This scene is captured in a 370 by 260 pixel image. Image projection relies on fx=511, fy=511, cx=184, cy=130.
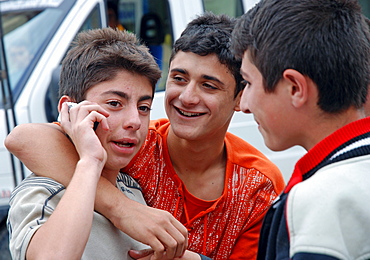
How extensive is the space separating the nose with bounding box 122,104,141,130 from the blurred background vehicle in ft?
6.37

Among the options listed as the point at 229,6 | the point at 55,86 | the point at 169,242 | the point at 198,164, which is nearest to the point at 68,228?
the point at 169,242

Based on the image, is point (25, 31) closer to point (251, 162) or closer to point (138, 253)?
point (251, 162)

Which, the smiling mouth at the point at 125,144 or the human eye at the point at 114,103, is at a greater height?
the human eye at the point at 114,103

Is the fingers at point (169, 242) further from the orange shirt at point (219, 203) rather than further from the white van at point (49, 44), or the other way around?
the white van at point (49, 44)

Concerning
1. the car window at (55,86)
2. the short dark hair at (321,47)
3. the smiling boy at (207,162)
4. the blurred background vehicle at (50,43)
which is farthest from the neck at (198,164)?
the blurred background vehicle at (50,43)

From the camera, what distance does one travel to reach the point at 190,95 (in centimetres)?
237

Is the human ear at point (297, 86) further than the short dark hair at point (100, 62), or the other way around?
the short dark hair at point (100, 62)

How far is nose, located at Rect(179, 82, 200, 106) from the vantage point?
2359 millimetres

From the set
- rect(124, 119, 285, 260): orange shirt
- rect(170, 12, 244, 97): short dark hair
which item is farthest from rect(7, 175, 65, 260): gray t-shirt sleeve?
rect(170, 12, 244, 97): short dark hair

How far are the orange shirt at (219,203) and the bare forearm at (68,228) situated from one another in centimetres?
70

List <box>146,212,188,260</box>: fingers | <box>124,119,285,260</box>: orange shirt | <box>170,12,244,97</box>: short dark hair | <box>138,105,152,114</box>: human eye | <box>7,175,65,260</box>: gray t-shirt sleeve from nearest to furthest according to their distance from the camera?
<box>7,175,65,260</box>: gray t-shirt sleeve < <box>146,212,188,260</box>: fingers < <box>138,105,152,114</box>: human eye < <box>124,119,285,260</box>: orange shirt < <box>170,12,244,97</box>: short dark hair

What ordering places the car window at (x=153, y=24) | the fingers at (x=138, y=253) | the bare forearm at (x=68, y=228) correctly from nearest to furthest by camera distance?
the bare forearm at (x=68, y=228), the fingers at (x=138, y=253), the car window at (x=153, y=24)

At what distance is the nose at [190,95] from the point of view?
92.9 inches

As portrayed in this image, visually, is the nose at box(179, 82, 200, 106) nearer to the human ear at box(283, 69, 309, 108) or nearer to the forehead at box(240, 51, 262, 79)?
the forehead at box(240, 51, 262, 79)
